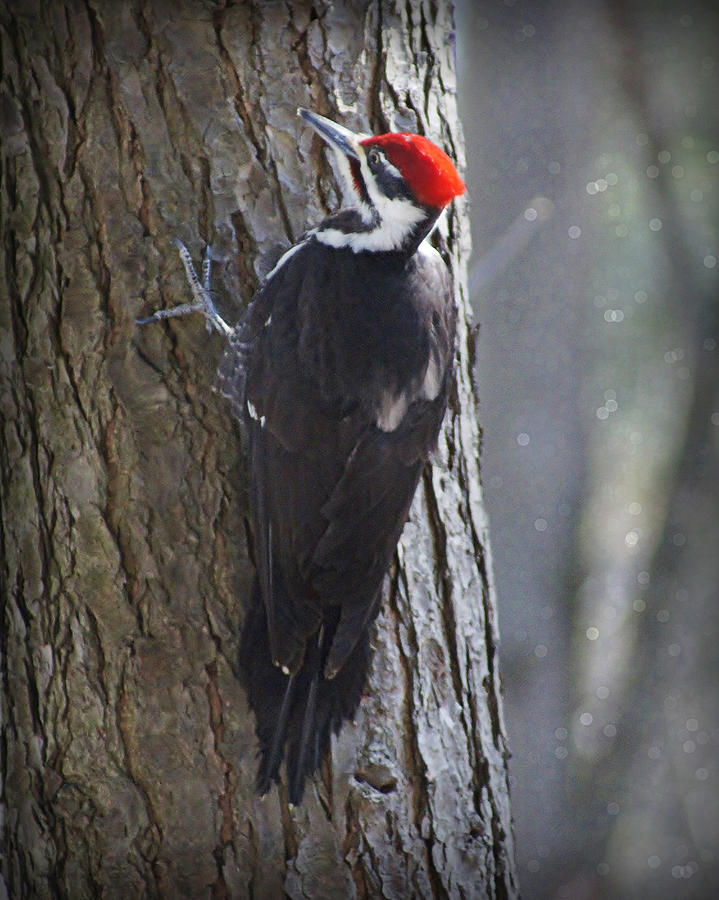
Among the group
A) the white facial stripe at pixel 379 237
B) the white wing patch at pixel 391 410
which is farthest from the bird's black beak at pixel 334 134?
the white wing patch at pixel 391 410

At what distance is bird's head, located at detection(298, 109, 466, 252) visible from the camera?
191 cm

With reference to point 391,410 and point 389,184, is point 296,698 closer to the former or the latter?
point 391,410

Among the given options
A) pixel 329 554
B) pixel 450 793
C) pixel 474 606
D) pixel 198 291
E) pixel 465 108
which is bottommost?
pixel 450 793

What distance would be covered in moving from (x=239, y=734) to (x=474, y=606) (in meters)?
0.56

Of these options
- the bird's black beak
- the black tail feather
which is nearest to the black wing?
the black tail feather

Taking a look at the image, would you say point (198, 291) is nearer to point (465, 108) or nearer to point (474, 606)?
point (474, 606)

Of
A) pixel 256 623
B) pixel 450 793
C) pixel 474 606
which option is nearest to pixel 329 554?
pixel 256 623

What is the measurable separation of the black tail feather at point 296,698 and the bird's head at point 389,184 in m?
0.78

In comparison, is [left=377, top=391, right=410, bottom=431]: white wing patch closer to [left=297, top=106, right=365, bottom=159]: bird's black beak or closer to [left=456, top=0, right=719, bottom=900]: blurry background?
[left=297, top=106, right=365, bottom=159]: bird's black beak

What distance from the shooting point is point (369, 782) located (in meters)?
1.90

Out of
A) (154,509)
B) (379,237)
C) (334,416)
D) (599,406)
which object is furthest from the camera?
(599,406)

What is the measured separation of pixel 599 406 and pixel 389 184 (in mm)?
2966

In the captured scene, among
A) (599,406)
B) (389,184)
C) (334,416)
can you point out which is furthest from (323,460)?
(599,406)

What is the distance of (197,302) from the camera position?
6.21ft
